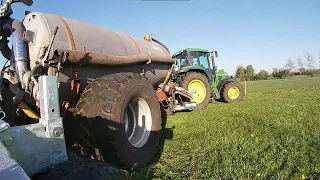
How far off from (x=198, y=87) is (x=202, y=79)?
34cm

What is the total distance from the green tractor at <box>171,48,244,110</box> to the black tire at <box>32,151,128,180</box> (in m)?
7.88

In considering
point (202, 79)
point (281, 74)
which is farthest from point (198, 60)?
point (281, 74)

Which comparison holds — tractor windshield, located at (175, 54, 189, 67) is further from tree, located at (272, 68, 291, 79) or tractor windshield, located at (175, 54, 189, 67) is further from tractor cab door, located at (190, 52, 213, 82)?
tree, located at (272, 68, 291, 79)

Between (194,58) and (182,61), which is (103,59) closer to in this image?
(182,61)

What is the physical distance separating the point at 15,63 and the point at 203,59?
374 inches

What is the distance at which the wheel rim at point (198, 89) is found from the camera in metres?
10.6

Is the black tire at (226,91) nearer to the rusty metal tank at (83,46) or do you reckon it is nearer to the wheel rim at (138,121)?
the rusty metal tank at (83,46)

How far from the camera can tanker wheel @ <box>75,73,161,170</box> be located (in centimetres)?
283

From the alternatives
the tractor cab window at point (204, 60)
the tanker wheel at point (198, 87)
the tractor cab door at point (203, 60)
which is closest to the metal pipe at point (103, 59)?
the tanker wheel at point (198, 87)

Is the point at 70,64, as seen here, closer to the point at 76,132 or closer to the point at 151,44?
the point at 76,132

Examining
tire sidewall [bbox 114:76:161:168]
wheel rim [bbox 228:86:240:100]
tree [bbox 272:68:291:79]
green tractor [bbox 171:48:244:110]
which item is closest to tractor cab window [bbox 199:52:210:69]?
green tractor [bbox 171:48:244:110]

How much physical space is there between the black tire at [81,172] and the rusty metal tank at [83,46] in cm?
166

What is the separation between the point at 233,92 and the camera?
12.8 meters

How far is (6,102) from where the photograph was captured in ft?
10.5
